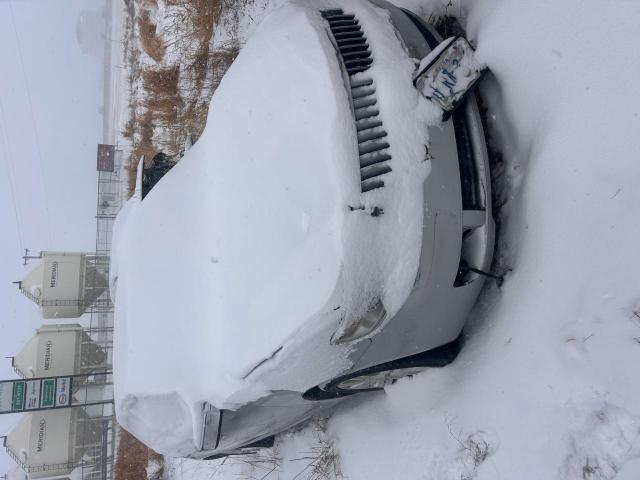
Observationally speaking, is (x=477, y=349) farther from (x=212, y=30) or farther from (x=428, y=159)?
(x=212, y=30)

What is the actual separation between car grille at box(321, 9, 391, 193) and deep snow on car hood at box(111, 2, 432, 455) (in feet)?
0.17

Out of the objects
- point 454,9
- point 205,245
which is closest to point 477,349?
point 205,245

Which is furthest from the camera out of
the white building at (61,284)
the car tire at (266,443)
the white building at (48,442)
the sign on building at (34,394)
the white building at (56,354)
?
the white building at (61,284)

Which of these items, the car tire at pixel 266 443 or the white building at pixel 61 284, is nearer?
the car tire at pixel 266 443

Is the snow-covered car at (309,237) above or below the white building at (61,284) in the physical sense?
above

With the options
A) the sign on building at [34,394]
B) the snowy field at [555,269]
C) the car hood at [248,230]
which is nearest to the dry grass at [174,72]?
the sign on building at [34,394]

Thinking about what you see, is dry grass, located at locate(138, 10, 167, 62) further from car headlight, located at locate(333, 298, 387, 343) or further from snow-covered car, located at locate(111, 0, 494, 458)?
car headlight, located at locate(333, 298, 387, 343)

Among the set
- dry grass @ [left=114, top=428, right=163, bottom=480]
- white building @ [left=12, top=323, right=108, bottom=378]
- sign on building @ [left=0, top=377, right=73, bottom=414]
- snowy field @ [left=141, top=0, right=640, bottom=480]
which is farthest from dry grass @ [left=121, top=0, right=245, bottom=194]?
snowy field @ [left=141, top=0, right=640, bottom=480]

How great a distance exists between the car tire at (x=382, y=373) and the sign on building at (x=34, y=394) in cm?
733

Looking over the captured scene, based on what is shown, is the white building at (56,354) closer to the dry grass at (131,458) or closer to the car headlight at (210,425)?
the dry grass at (131,458)

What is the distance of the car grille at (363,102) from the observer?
2.33 meters

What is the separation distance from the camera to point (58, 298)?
930cm

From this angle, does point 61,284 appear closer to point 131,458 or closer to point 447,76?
point 131,458

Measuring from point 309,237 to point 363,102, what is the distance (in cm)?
71
